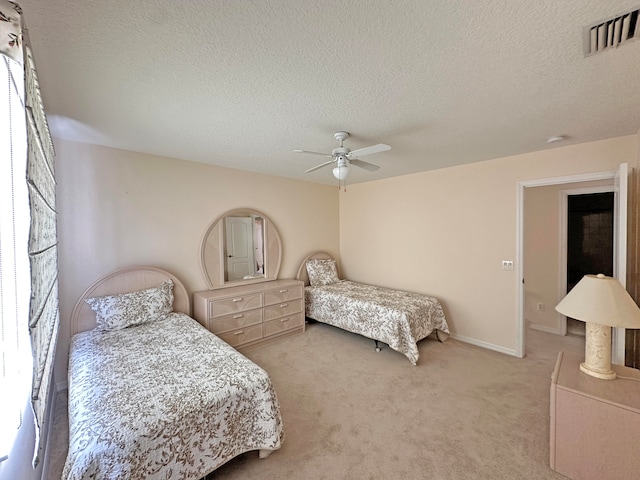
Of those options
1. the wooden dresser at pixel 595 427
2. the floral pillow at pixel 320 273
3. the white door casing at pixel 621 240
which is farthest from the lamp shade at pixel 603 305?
the floral pillow at pixel 320 273

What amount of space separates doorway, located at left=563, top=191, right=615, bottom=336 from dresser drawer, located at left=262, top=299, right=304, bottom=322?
3.99 meters

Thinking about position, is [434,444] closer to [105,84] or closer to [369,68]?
[369,68]

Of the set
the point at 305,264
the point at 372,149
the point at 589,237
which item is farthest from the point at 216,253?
the point at 589,237

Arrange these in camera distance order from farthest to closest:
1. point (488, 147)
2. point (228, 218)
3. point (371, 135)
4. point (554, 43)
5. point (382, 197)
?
point (382, 197)
point (228, 218)
point (488, 147)
point (371, 135)
point (554, 43)

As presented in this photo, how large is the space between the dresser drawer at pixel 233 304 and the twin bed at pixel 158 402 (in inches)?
22.0

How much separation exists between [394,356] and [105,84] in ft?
11.9

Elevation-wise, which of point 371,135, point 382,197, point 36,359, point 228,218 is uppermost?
point 371,135

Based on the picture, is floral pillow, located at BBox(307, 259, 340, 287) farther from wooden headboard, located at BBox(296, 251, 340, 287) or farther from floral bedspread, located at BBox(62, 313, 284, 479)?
floral bedspread, located at BBox(62, 313, 284, 479)

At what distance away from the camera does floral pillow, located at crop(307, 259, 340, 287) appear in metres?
4.54

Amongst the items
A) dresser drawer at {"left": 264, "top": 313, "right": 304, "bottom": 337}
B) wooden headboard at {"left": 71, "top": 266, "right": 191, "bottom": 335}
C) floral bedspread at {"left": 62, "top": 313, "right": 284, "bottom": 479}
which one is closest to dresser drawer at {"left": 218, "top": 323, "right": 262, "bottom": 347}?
dresser drawer at {"left": 264, "top": 313, "right": 304, "bottom": 337}

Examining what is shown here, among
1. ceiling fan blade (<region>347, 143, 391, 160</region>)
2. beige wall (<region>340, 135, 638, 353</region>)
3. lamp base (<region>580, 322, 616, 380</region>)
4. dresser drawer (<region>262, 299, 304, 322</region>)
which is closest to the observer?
lamp base (<region>580, 322, 616, 380</region>)

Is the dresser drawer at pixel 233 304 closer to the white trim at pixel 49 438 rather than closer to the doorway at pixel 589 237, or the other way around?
the white trim at pixel 49 438

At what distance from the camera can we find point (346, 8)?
43.9 inches

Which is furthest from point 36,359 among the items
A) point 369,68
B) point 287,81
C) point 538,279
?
point 538,279
